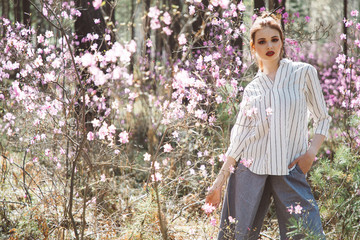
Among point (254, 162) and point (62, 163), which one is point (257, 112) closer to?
point (254, 162)

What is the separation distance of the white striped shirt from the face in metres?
0.08

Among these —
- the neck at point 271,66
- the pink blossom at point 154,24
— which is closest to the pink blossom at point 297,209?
the neck at point 271,66

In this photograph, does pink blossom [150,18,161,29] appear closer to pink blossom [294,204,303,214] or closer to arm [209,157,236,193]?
arm [209,157,236,193]

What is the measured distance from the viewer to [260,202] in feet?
8.07

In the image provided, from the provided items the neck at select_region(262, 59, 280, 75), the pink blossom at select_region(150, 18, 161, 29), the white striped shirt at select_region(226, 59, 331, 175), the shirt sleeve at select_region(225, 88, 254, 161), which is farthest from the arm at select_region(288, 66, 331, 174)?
the pink blossom at select_region(150, 18, 161, 29)

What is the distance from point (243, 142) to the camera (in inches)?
97.4

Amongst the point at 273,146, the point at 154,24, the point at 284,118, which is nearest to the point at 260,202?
the point at 273,146

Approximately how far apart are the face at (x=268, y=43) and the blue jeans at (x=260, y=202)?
Answer: 25.7 inches

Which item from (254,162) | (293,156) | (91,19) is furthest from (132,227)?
(91,19)

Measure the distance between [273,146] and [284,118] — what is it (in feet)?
0.55

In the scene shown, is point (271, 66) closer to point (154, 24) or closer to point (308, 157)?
point (308, 157)

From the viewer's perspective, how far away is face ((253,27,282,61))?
2.40 metres

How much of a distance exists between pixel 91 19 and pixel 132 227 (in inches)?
110

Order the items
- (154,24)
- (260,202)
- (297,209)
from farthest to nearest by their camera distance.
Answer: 1. (260,202)
2. (297,209)
3. (154,24)
